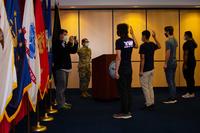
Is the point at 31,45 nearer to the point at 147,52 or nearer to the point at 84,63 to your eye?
the point at 147,52

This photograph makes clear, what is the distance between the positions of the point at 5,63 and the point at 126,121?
9.46ft

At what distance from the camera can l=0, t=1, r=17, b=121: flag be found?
339 cm

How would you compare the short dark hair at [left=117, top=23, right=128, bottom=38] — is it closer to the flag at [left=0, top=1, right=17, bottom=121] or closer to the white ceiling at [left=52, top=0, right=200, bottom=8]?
the flag at [left=0, top=1, right=17, bottom=121]

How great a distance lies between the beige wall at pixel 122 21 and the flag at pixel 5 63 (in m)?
6.64

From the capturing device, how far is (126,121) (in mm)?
5781

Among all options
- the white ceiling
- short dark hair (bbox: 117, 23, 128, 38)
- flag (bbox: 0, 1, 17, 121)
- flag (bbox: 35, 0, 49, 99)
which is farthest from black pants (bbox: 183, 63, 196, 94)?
flag (bbox: 0, 1, 17, 121)

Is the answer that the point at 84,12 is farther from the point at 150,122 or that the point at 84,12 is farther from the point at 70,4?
the point at 150,122

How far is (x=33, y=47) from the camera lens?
4.56m

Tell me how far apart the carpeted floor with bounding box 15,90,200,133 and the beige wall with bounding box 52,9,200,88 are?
252 cm

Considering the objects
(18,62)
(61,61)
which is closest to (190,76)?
(61,61)

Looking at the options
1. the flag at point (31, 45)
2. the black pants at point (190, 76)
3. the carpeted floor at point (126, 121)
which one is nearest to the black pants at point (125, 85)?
the carpeted floor at point (126, 121)

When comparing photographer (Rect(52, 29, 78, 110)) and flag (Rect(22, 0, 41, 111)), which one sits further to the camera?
photographer (Rect(52, 29, 78, 110))

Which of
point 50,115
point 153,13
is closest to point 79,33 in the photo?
point 153,13

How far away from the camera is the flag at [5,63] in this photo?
3.39 meters
